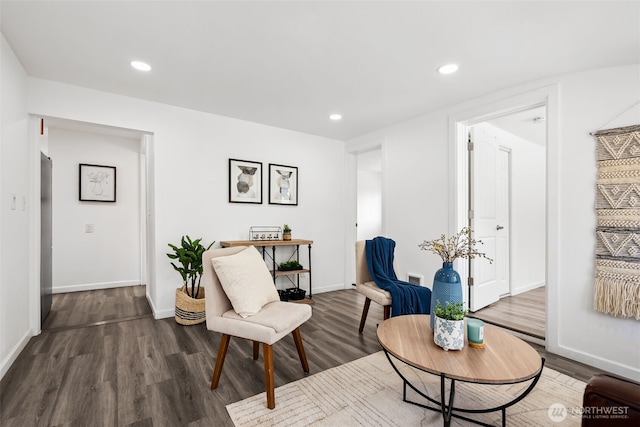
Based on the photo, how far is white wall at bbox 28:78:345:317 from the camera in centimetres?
286

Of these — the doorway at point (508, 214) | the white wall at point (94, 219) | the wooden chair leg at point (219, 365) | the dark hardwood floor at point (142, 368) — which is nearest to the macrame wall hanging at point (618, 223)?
the dark hardwood floor at point (142, 368)

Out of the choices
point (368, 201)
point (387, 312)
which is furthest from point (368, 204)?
point (387, 312)

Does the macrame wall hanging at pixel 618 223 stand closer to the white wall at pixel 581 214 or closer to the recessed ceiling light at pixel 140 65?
the white wall at pixel 581 214

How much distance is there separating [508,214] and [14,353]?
5.44m

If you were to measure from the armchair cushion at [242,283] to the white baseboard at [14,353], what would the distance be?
1661 mm

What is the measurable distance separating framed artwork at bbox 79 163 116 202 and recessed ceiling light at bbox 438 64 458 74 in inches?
190

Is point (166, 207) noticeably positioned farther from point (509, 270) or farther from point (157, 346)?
point (509, 270)

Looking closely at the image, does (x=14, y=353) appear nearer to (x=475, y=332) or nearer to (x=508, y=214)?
(x=475, y=332)

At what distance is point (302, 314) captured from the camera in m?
2.03

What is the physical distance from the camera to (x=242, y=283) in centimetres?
196

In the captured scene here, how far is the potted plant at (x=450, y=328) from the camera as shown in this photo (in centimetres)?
149

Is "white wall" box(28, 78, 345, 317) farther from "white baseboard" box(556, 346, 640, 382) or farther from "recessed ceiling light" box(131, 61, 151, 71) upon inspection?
"white baseboard" box(556, 346, 640, 382)

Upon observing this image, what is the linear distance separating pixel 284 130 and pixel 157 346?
3.01 metres

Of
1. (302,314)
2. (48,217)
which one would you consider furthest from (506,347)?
(48,217)
